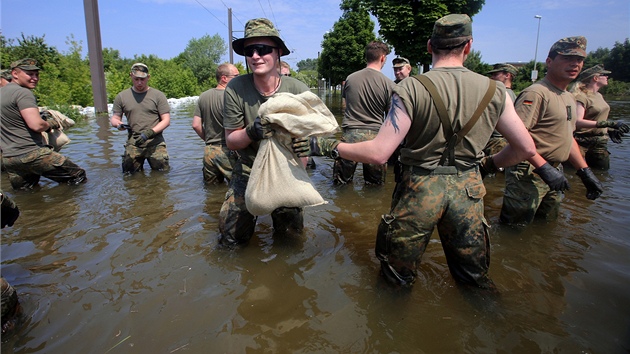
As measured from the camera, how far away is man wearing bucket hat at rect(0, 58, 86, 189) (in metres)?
5.11

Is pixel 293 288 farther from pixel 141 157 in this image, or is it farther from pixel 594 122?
pixel 594 122

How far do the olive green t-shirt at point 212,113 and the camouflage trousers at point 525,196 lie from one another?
4.23 metres

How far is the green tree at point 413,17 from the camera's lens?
17.8 meters

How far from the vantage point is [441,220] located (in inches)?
94.3

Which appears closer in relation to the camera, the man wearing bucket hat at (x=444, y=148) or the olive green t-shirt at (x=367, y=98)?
the man wearing bucket hat at (x=444, y=148)

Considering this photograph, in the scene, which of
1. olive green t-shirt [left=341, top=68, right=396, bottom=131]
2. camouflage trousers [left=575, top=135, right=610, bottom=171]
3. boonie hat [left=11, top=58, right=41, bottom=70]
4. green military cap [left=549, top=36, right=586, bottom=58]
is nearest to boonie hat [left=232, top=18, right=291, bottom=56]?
olive green t-shirt [left=341, top=68, right=396, bottom=131]

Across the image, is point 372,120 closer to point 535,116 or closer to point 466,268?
point 535,116

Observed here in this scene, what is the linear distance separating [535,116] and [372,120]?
2.39 meters

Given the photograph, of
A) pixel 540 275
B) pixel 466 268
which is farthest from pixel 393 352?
pixel 540 275

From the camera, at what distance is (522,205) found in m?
3.85

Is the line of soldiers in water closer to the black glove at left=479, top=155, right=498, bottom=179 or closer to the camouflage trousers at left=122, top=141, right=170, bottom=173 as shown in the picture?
the black glove at left=479, top=155, right=498, bottom=179

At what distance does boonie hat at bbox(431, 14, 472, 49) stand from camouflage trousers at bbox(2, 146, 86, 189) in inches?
241

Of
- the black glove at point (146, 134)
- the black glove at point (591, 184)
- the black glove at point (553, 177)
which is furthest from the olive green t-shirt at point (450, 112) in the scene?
the black glove at point (146, 134)

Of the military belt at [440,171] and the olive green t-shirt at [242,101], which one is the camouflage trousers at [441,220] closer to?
the military belt at [440,171]
